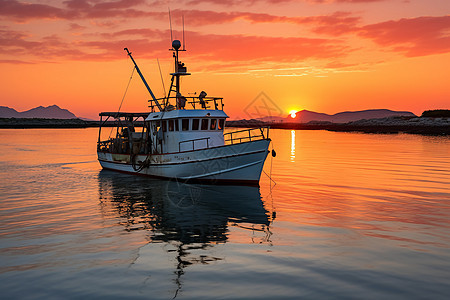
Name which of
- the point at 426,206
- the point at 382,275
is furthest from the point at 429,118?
the point at 382,275

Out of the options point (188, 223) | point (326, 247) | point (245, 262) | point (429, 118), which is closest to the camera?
point (245, 262)

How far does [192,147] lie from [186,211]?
893 centimetres

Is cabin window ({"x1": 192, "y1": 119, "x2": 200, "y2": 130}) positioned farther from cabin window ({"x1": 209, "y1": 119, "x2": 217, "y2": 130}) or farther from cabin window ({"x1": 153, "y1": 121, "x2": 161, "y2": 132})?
cabin window ({"x1": 153, "y1": 121, "x2": 161, "y2": 132})

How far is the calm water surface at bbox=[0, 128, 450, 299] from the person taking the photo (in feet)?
26.6

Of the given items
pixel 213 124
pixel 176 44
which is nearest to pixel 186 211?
pixel 213 124

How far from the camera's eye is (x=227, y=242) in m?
11.5

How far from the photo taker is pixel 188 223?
45.8ft

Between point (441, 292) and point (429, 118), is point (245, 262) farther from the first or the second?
point (429, 118)

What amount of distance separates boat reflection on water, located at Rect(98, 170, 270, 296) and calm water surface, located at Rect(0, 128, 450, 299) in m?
0.06

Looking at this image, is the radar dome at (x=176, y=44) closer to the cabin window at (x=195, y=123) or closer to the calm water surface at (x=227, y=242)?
the cabin window at (x=195, y=123)

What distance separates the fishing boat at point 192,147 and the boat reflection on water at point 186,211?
35.8 inches

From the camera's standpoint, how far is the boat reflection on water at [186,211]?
11781 mm

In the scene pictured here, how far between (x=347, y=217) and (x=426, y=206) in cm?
469

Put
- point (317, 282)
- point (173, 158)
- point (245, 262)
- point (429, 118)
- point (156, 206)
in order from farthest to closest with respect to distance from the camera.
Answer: point (429, 118)
point (173, 158)
point (156, 206)
point (245, 262)
point (317, 282)
